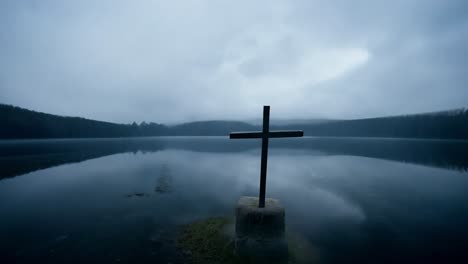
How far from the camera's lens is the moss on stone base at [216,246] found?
24.8 ft

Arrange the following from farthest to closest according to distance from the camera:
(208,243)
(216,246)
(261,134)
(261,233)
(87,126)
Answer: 1. (87,126)
2. (208,243)
3. (216,246)
4. (261,134)
5. (261,233)

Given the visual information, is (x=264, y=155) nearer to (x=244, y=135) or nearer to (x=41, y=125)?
(x=244, y=135)

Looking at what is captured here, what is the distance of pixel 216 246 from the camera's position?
826 cm

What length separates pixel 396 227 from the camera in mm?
12086

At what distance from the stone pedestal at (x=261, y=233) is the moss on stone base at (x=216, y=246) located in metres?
0.42

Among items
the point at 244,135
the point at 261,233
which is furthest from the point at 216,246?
the point at 244,135

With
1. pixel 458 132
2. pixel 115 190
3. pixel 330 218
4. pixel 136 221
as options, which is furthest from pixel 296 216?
pixel 458 132

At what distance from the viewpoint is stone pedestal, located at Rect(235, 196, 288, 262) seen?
712 centimetres

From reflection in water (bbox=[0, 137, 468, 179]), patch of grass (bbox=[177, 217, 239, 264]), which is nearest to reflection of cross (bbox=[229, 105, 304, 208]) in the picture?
patch of grass (bbox=[177, 217, 239, 264])

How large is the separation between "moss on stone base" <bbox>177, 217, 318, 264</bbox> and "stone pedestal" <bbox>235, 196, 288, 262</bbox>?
0.42 metres

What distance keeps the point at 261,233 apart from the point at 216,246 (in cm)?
222

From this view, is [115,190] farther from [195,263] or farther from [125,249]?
[195,263]

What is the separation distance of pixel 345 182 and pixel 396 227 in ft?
44.2

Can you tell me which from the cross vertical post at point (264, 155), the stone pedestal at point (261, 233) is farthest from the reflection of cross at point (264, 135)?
→ the stone pedestal at point (261, 233)
